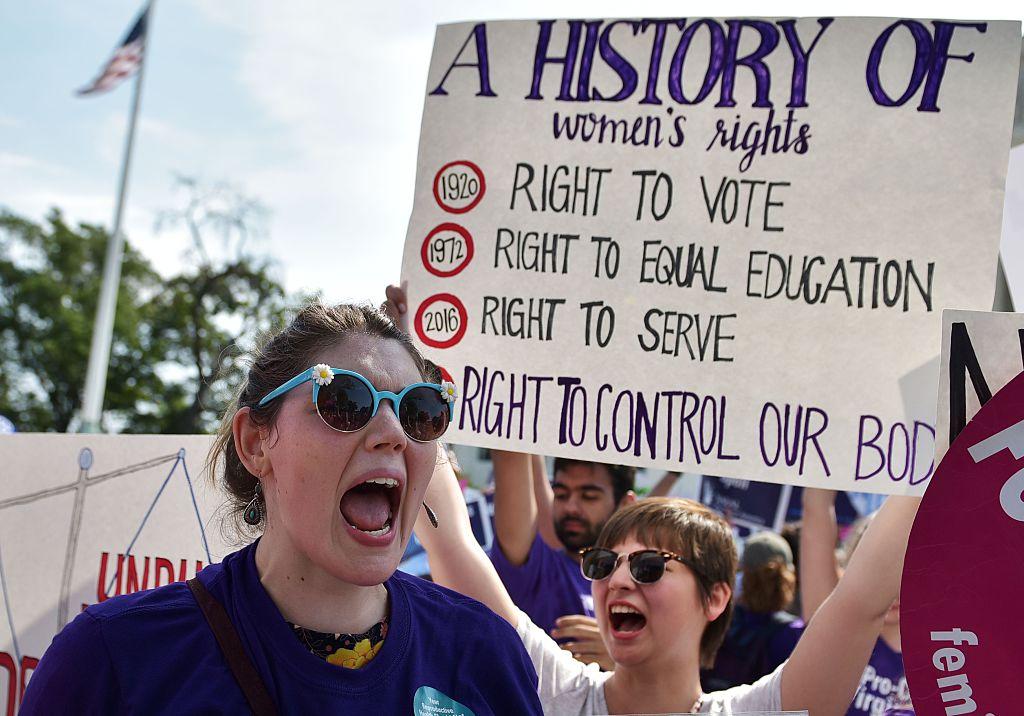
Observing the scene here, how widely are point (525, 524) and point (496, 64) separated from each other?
5.15ft

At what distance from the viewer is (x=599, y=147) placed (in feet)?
7.73

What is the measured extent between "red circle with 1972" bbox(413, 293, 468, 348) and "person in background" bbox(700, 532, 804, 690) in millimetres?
1971

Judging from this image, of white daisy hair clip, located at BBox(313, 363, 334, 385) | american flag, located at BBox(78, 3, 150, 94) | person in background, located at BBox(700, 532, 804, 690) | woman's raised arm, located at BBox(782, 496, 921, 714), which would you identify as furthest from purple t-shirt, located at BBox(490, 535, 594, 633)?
american flag, located at BBox(78, 3, 150, 94)

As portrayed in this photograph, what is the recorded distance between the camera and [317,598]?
1431mm

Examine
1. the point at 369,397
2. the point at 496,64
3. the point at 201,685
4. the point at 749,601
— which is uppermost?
the point at 496,64

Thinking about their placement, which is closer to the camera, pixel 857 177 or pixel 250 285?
pixel 857 177

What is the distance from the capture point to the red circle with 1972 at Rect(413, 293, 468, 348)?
2.40 meters

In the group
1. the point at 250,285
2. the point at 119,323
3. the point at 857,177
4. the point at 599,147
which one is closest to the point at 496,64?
the point at 599,147

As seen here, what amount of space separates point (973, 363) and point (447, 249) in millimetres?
1208

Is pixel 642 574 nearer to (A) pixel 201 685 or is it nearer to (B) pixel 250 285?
(A) pixel 201 685

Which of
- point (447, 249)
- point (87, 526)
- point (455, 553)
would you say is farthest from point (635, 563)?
point (87, 526)

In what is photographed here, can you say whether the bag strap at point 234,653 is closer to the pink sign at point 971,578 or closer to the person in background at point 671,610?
the person in background at point 671,610

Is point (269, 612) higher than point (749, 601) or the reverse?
higher

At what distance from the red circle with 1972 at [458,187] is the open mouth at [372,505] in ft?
3.50
